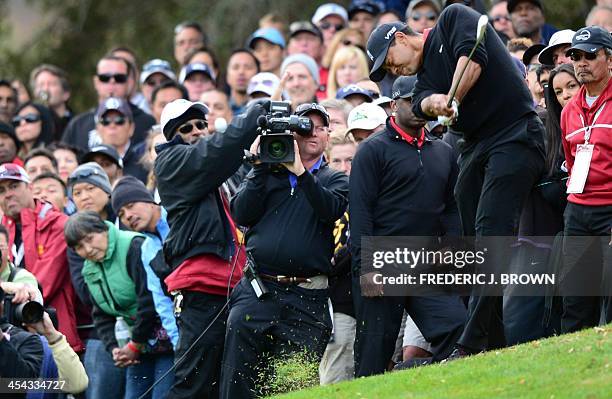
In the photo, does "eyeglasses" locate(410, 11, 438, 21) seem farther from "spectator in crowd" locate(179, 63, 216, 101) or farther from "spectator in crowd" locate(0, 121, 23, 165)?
"spectator in crowd" locate(0, 121, 23, 165)

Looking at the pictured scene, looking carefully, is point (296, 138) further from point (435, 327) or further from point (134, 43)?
point (134, 43)

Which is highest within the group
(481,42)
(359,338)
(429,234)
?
(481,42)

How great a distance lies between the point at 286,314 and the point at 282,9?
38.6 feet

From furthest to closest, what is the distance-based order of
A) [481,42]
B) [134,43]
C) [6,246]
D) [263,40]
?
[134,43] → [263,40] → [6,246] → [481,42]

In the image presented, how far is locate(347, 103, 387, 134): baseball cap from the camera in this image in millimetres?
12406

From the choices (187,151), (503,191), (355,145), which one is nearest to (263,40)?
(355,145)

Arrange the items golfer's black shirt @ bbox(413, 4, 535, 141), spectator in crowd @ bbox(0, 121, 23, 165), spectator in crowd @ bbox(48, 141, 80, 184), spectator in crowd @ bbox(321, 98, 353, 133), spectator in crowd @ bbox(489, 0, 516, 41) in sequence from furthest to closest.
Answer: spectator in crowd @ bbox(0, 121, 23, 165)
spectator in crowd @ bbox(48, 141, 80, 184)
spectator in crowd @ bbox(489, 0, 516, 41)
spectator in crowd @ bbox(321, 98, 353, 133)
golfer's black shirt @ bbox(413, 4, 535, 141)

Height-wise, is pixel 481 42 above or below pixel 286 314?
above

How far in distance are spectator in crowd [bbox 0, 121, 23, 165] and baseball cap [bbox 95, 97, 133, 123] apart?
1.06 metres

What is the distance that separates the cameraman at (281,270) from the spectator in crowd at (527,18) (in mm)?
4946

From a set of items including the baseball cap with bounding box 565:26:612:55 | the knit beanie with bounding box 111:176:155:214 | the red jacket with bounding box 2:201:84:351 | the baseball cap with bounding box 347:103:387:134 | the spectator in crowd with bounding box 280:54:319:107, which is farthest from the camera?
the spectator in crowd with bounding box 280:54:319:107

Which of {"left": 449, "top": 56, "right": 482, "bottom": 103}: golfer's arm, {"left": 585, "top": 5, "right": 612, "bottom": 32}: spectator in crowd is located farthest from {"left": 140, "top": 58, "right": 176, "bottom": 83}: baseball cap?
{"left": 449, "top": 56, "right": 482, "bottom": 103}: golfer's arm

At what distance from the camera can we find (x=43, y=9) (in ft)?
81.9

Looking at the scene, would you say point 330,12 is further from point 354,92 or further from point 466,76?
point 466,76
